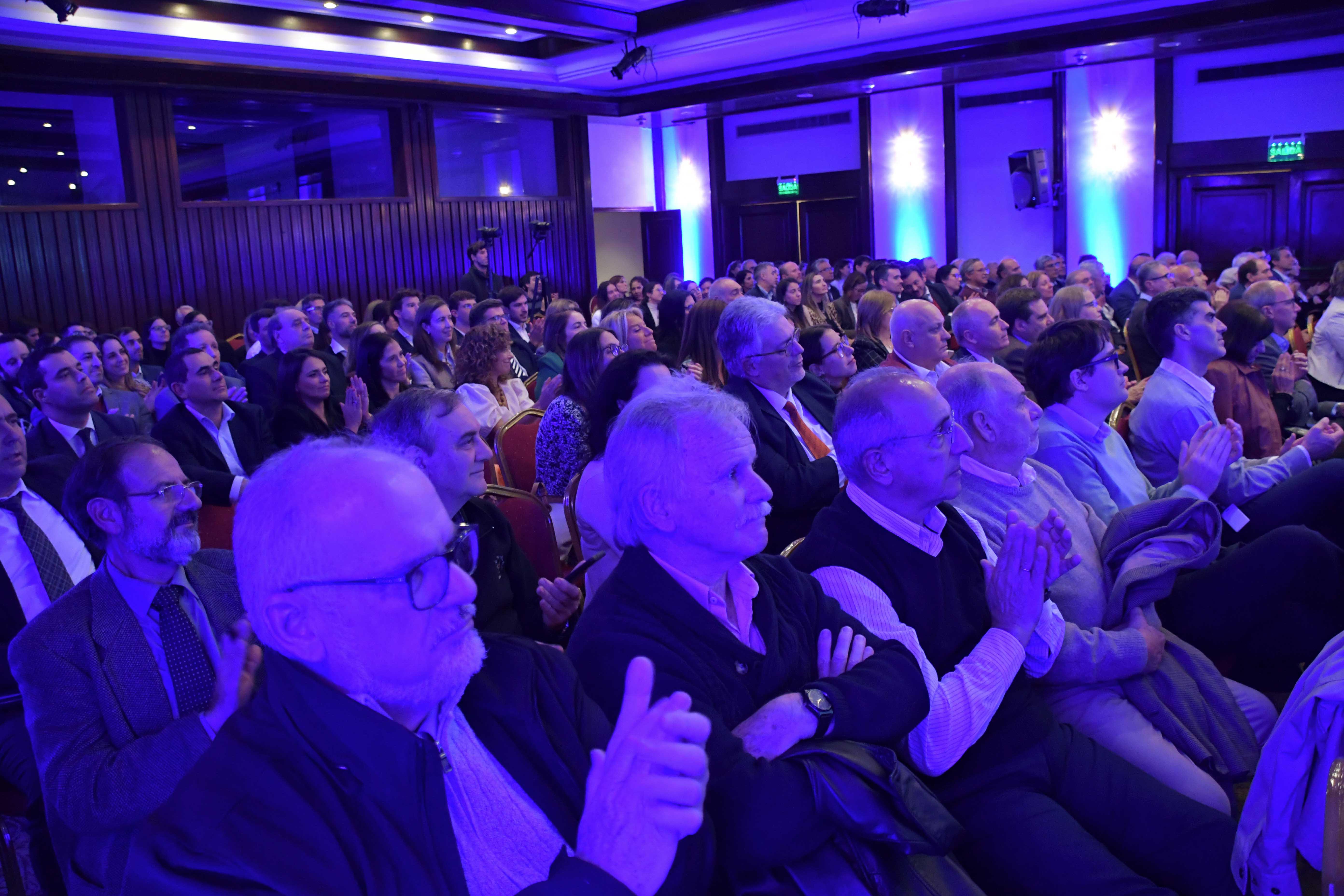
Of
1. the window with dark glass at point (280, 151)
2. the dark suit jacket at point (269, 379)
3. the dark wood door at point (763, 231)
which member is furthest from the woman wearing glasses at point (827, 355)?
the dark wood door at point (763, 231)

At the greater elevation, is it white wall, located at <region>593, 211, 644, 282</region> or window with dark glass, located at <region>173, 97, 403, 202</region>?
window with dark glass, located at <region>173, 97, 403, 202</region>

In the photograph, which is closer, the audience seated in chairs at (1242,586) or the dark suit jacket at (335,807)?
the dark suit jacket at (335,807)

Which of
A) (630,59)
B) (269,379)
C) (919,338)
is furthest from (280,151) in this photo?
(919,338)

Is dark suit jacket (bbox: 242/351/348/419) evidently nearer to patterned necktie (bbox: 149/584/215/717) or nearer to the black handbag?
patterned necktie (bbox: 149/584/215/717)

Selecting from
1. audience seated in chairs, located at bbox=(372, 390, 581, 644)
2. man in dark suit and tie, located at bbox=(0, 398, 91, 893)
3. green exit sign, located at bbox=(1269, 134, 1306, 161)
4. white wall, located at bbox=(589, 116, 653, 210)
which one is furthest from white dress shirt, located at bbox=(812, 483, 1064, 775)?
white wall, located at bbox=(589, 116, 653, 210)

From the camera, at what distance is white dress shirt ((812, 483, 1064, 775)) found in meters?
1.68

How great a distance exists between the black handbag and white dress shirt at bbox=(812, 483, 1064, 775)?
174mm

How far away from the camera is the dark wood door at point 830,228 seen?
45.7 feet

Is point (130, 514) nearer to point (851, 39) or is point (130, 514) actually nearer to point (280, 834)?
point (280, 834)

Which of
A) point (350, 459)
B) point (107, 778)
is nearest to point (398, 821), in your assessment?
point (350, 459)

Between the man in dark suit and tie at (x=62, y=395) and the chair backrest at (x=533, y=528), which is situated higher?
the man in dark suit and tie at (x=62, y=395)

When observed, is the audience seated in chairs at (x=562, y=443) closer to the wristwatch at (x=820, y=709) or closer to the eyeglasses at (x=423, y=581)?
the wristwatch at (x=820, y=709)

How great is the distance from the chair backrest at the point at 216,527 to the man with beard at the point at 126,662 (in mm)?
952

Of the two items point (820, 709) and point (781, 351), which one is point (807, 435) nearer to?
point (781, 351)
